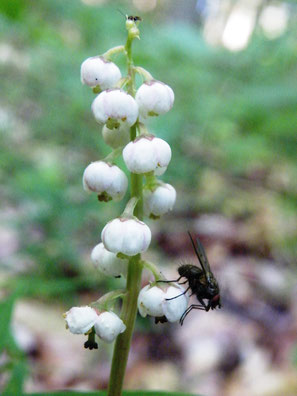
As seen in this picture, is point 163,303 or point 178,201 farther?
point 178,201

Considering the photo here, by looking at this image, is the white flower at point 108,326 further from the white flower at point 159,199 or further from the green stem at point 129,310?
the white flower at point 159,199

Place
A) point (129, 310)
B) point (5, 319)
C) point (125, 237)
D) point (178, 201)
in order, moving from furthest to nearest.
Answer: point (178, 201) < point (5, 319) < point (129, 310) < point (125, 237)

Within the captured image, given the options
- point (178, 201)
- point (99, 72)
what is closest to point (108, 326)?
point (99, 72)

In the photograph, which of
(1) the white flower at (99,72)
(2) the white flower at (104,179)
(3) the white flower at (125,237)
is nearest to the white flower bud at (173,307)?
(3) the white flower at (125,237)

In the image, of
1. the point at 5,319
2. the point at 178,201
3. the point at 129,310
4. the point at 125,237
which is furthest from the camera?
the point at 178,201

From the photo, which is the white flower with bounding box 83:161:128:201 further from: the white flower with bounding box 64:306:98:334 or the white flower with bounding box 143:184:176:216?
the white flower with bounding box 64:306:98:334

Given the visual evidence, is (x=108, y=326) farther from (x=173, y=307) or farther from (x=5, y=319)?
(x=5, y=319)

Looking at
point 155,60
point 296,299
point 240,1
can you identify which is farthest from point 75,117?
point 240,1
